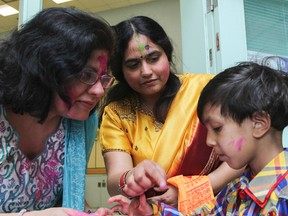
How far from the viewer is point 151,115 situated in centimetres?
139

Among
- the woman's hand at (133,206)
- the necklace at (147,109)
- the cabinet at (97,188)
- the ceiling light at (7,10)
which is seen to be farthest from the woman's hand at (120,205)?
the ceiling light at (7,10)

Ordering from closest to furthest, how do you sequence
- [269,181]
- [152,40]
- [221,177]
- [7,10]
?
[269,181] → [221,177] → [152,40] → [7,10]

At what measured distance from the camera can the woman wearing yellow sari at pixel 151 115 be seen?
1.25m

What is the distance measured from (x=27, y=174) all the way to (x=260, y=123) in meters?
0.72

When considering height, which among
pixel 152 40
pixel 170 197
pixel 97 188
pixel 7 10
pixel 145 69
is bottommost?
pixel 97 188

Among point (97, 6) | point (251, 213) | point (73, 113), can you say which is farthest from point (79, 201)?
point (97, 6)

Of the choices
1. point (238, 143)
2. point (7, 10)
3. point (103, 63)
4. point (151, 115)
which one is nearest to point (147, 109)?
point (151, 115)

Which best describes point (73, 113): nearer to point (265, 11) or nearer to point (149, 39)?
point (149, 39)

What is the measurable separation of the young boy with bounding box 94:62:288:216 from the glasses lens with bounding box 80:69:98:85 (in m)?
0.34

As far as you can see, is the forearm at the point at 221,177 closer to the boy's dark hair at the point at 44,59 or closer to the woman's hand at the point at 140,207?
the woman's hand at the point at 140,207

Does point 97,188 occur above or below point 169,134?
below

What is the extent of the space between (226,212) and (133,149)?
46 cm

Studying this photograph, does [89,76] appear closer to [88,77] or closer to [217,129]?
[88,77]

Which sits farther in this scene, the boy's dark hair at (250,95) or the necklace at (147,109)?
the necklace at (147,109)
